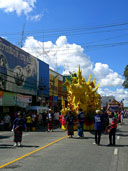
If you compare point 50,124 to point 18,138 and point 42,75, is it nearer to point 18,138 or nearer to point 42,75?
point 18,138

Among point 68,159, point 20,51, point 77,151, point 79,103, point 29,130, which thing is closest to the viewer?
point 68,159

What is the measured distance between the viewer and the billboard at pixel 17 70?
2918cm

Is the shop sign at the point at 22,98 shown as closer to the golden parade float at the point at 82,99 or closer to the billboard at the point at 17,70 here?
the billboard at the point at 17,70

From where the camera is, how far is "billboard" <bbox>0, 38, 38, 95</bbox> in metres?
29.2

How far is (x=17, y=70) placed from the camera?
3275cm

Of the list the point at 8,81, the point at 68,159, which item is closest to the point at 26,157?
the point at 68,159

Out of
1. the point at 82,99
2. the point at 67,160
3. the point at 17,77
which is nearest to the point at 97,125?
the point at 67,160

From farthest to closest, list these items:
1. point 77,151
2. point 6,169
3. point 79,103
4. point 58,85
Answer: point 58,85
point 79,103
point 77,151
point 6,169

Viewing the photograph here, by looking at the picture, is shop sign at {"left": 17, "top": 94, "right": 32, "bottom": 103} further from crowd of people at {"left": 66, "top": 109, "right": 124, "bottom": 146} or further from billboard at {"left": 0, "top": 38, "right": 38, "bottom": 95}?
crowd of people at {"left": 66, "top": 109, "right": 124, "bottom": 146}

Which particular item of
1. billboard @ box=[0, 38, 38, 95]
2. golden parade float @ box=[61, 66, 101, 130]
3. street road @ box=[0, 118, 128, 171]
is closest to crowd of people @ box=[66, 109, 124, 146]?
street road @ box=[0, 118, 128, 171]

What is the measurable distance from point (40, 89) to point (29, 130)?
19472mm

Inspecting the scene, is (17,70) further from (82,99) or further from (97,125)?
(97,125)

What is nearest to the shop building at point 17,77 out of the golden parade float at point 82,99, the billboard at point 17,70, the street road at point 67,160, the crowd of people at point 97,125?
the billboard at point 17,70

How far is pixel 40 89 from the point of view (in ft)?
A: 134
